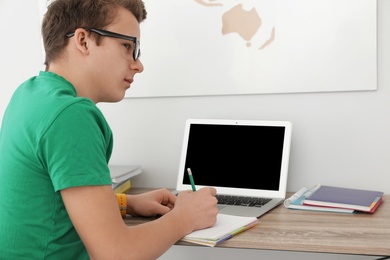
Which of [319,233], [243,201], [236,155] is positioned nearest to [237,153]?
[236,155]

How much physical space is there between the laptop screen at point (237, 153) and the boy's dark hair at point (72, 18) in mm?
683

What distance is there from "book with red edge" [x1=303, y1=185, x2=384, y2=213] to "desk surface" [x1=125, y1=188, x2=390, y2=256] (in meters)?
0.02

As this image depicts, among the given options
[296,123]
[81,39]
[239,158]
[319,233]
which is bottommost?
[319,233]

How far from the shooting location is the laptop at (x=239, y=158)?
→ 1.65 m

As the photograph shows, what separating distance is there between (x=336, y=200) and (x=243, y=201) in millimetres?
281

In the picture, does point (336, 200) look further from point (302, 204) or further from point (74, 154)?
point (74, 154)

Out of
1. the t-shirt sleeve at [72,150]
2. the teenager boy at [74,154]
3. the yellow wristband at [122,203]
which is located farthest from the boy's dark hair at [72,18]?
the yellow wristband at [122,203]

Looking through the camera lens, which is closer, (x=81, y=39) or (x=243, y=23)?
(x=81, y=39)

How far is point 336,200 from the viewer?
1512 mm

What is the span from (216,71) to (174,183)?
1.49ft

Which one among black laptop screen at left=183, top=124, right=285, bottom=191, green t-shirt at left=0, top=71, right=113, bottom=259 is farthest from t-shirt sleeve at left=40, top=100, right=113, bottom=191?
black laptop screen at left=183, top=124, right=285, bottom=191

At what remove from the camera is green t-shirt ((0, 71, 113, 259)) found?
1.00 metres

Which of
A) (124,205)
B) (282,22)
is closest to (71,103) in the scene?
(124,205)

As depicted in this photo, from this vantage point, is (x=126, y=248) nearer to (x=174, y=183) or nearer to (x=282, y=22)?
(x=174, y=183)
